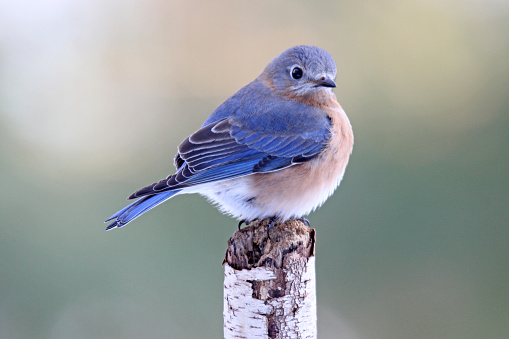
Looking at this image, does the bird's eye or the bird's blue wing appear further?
the bird's eye

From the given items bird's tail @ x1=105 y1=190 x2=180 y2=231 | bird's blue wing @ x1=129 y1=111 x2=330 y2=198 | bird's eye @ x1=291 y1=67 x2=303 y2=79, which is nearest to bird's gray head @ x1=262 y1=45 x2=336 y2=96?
bird's eye @ x1=291 y1=67 x2=303 y2=79

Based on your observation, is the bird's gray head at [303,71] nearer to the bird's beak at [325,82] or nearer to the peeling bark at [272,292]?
the bird's beak at [325,82]

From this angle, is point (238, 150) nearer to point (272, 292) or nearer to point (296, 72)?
point (296, 72)

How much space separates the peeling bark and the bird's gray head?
1.55m

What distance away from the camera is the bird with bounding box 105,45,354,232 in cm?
448

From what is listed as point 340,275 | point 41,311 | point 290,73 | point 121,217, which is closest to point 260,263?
point 121,217

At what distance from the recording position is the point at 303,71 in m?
4.93

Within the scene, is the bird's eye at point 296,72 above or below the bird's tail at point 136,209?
above

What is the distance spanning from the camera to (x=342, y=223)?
638 centimetres

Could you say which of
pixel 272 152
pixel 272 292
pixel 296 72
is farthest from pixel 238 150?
pixel 272 292

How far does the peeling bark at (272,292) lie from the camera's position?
11.8 ft

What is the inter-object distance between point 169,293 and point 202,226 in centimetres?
81

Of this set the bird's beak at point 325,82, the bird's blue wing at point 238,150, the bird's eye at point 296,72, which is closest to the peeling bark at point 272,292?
the bird's blue wing at point 238,150

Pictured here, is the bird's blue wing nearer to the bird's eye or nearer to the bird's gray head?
the bird's gray head
